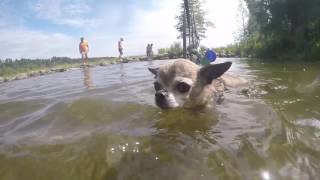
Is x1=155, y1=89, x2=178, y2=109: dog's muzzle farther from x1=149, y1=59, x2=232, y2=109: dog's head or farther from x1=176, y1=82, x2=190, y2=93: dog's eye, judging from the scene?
x1=176, y1=82, x2=190, y2=93: dog's eye

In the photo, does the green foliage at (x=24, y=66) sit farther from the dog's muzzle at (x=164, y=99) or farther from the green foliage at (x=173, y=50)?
the dog's muzzle at (x=164, y=99)

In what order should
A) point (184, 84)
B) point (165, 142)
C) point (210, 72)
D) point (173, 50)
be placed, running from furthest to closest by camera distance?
1. point (173, 50)
2. point (210, 72)
3. point (184, 84)
4. point (165, 142)

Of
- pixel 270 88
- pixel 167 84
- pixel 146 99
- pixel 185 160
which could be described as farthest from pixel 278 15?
pixel 185 160

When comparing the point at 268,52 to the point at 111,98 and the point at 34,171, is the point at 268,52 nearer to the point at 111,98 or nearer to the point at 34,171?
the point at 111,98

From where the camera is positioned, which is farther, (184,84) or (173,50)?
(173,50)

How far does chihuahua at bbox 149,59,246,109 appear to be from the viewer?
536 centimetres

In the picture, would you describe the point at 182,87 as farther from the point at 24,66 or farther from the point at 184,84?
the point at 24,66

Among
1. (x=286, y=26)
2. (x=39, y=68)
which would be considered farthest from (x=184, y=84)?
(x=39, y=68)

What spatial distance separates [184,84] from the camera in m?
5.56

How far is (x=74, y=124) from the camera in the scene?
219 inches

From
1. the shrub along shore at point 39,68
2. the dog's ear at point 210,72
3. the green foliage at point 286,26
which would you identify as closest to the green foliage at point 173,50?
the shrub along shore at point 39,68

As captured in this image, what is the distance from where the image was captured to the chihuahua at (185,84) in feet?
17.6

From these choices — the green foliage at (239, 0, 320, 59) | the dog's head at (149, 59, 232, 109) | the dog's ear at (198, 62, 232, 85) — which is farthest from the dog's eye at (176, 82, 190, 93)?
the green foliage at (239, 0, 320, 59)

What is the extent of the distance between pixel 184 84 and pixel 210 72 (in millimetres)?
692
